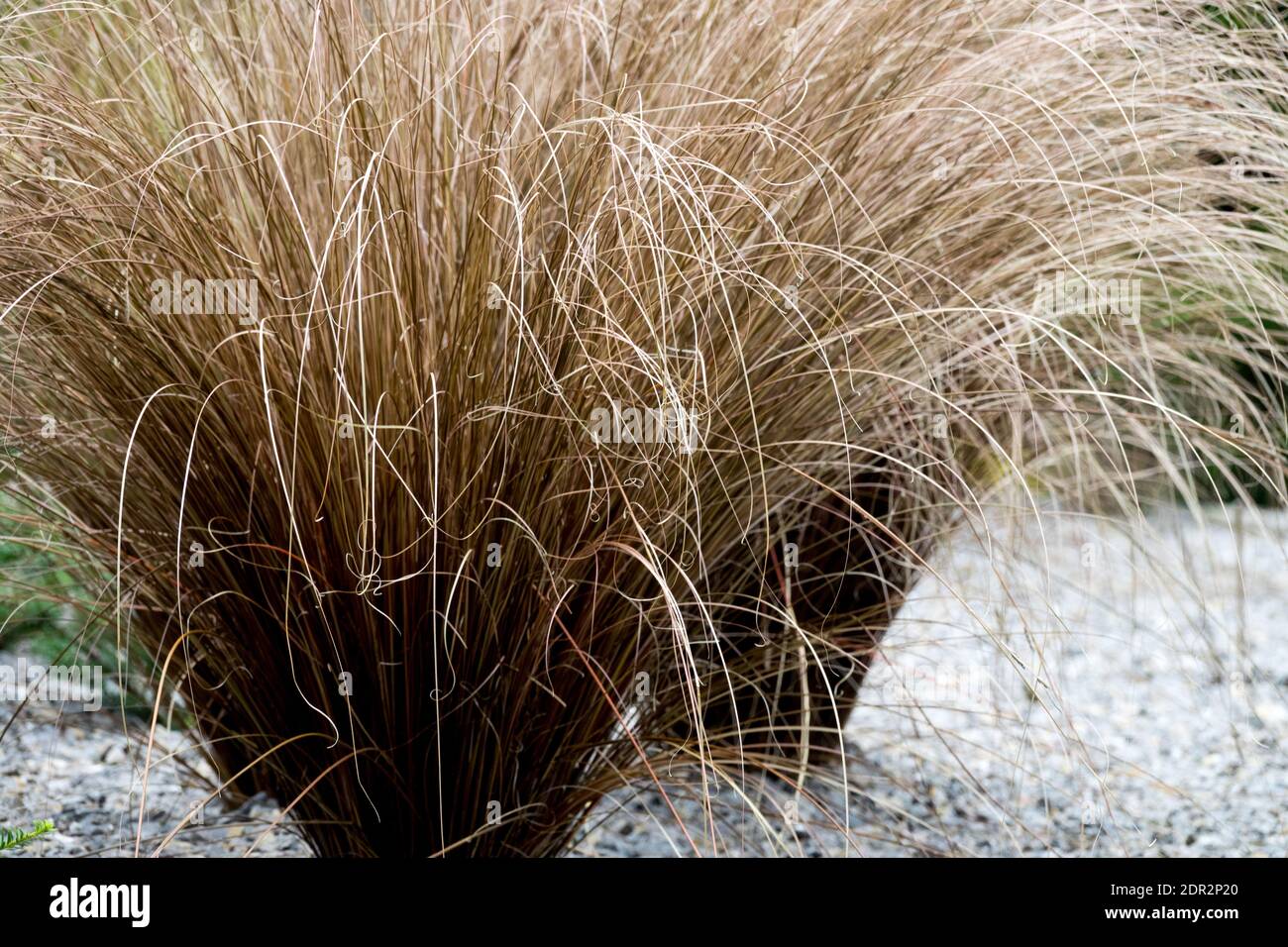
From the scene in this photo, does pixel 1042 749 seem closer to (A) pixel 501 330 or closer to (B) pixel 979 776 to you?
(B) pixel 979 776

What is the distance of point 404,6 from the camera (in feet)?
6.89

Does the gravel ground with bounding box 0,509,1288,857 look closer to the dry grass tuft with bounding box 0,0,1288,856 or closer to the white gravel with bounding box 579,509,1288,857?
the white gravel with bounding box 579,509,1288,857

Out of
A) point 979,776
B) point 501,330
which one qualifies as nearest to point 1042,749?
point 979,776

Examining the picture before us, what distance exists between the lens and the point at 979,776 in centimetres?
320

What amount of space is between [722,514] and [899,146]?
71 cm

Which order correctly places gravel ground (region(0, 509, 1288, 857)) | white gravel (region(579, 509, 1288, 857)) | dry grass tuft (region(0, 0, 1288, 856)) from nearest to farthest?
dry grass tuft (region(0, 0, 1288, 856)), white gravel (region(579, 509, 1288, 857)), gravel ground (region(0, 509, 1288, 857))

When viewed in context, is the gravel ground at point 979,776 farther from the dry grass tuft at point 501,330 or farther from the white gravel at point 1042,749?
the dry grass tuft at point 501,330

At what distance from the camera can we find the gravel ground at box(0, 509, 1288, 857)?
7.24ft

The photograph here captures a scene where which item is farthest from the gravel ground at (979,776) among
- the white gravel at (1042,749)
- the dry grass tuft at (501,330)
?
the dry grass tuft at (501,330)

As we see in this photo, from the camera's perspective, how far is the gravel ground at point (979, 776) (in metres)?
2.21

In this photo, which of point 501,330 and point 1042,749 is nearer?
point 501,330

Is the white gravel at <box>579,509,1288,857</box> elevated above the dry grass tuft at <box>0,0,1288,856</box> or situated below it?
below

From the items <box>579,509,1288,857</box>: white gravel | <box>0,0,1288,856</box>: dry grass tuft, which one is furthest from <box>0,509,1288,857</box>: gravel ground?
<box>0,0,1288,856</box>: dry grass tuft
